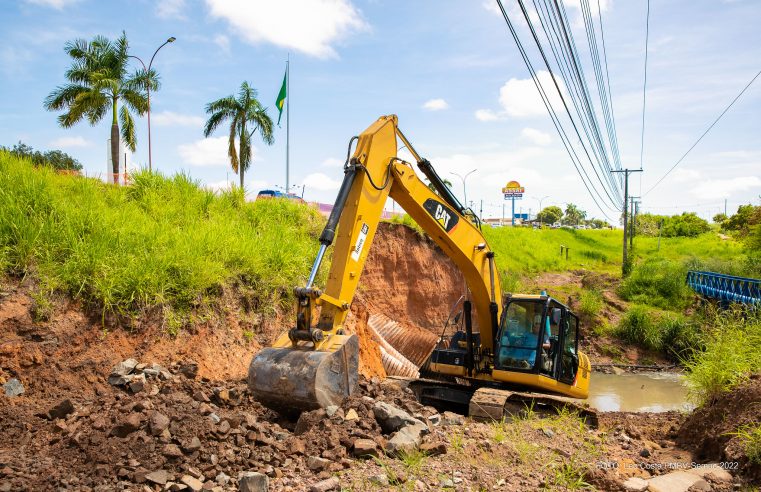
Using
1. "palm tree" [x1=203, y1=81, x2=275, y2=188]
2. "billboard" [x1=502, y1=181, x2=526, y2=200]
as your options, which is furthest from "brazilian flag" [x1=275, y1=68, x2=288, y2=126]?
"billboard" [x1=502, y1=181, x2=526, y2=200]

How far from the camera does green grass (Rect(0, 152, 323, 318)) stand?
Answer: 819 centimetres

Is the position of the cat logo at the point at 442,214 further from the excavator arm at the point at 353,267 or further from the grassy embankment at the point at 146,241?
the grassy embankment at the point at 146,241

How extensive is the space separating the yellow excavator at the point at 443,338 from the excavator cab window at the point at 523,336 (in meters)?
0.02

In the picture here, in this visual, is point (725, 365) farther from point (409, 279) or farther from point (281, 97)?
point (281, 97)

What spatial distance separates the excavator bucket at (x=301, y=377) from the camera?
19.2ft

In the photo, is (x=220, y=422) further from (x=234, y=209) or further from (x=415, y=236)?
(x=415, y=236)

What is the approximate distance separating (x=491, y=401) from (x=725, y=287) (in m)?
19.9

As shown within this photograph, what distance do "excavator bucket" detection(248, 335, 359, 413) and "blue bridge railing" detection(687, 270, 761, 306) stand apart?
19243mm

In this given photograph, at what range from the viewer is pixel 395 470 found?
5055mm

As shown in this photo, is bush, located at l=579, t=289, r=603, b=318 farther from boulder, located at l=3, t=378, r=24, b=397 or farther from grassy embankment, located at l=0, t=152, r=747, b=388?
boulder, located at l=3, t=378, r=24, b=397

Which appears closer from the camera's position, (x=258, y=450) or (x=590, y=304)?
(x=258, y=450)

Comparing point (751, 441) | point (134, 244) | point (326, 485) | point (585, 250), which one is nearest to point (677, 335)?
point (751, 441)

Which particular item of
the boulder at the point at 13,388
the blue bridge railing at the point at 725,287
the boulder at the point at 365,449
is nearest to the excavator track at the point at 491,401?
the boulder at the point at 365,449

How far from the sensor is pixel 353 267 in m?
6.71
